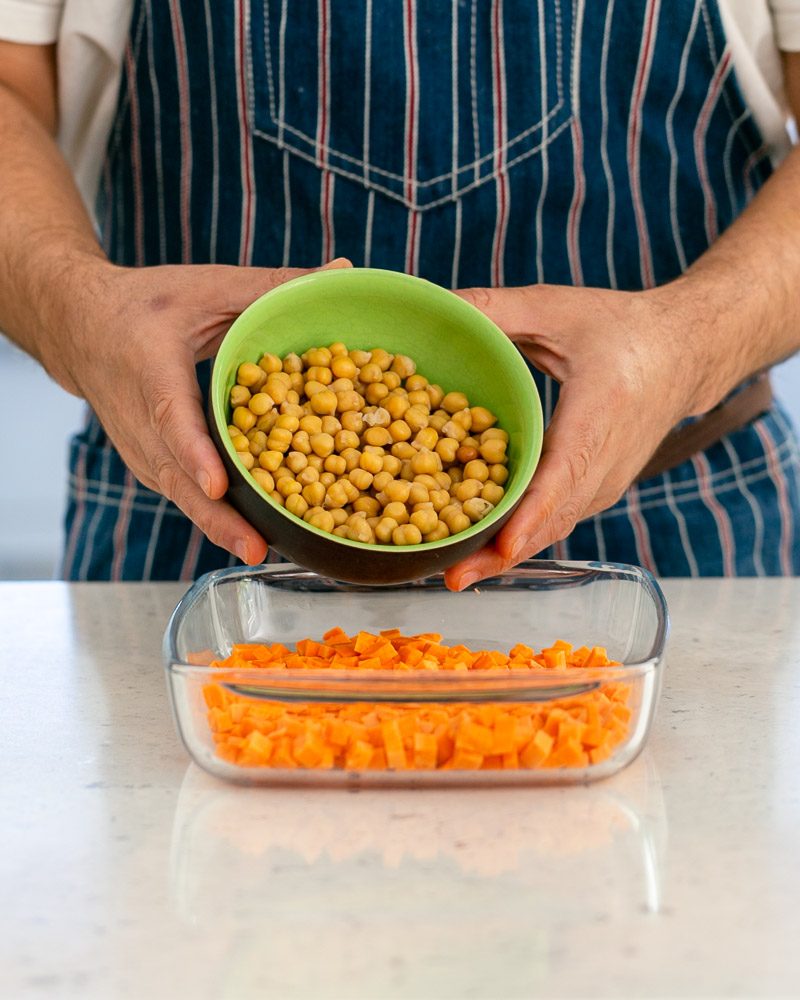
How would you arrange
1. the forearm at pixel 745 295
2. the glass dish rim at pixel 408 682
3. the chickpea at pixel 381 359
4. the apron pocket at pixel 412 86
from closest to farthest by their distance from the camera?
the glass dish rim at pixel 408 682 → the chickpea at pixel 381 359 → the forearm at pixel 745 295 → the apron pocket at pixel 412 86

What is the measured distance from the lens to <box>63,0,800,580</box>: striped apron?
1.40 metres

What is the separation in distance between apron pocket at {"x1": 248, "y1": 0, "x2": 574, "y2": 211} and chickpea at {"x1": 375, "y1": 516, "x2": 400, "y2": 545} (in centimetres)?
57

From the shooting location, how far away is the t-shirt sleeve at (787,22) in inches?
55.3

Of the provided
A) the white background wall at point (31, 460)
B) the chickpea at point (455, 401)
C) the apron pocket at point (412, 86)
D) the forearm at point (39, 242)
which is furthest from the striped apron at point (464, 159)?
the white background wall at point (31, 460)

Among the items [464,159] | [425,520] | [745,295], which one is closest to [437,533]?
[425,520]

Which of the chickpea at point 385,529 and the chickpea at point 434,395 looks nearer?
the chickpea at point 385,529

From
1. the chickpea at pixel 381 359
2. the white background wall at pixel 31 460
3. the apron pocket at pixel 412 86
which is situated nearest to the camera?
the chickpea at pixel 381 359

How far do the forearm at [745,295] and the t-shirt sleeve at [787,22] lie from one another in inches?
5.3

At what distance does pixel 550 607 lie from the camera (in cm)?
119

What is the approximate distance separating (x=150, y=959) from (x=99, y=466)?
37.3 inches

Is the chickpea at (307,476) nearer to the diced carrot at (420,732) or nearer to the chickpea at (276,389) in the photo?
the chickpea at (276,389)

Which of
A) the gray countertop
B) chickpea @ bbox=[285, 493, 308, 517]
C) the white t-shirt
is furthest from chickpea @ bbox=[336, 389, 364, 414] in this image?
the white t-shirt

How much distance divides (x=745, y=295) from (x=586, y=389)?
32 cm

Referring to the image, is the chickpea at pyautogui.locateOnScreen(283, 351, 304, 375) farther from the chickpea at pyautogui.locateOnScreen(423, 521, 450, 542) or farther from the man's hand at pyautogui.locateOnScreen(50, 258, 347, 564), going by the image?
the chickpea at pyautogui.locateOnScreen(423, 521, 450, 542)
